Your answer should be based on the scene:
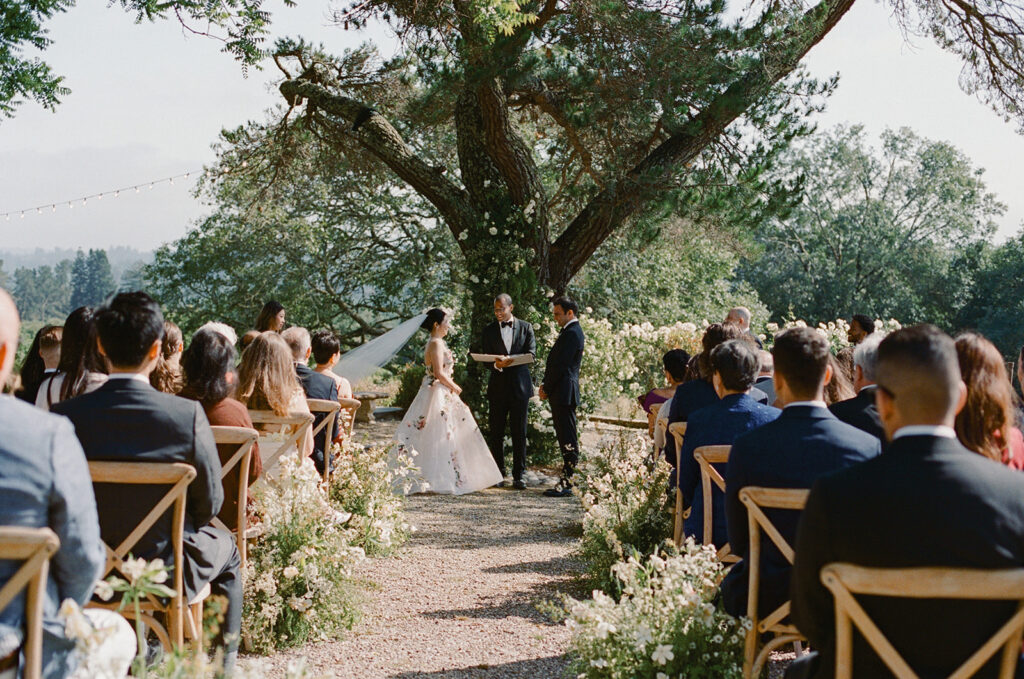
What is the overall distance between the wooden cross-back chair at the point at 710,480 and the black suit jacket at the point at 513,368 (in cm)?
515

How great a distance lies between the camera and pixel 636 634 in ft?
10.3

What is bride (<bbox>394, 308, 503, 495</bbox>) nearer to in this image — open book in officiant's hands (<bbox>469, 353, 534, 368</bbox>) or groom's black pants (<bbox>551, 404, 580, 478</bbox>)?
open book in officiant's hands (<bbox>469, 353, 534, 368</bbox>)

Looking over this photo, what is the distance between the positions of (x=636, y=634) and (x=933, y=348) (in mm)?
1578

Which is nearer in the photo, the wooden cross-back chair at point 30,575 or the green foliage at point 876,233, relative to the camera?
the wooden cross-back chair at point 30,575

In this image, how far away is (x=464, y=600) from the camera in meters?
5.32

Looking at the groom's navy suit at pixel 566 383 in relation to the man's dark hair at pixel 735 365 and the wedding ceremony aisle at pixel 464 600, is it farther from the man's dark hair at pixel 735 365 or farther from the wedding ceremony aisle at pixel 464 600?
the man's dark hair at pixel 735 365

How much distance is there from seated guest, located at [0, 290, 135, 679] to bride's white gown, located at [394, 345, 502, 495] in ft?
21.9

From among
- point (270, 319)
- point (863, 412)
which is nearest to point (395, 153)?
point (270, 319)

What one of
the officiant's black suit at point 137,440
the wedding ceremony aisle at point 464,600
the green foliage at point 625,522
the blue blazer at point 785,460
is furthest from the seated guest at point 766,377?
the officiant's black suit at point 137,440

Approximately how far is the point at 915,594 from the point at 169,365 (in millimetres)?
3832

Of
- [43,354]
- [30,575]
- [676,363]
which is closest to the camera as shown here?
[30,575]

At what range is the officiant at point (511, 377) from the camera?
30.5ft

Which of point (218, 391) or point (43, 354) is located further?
point (43, 354)

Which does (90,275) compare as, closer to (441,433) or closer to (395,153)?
(395,153)
